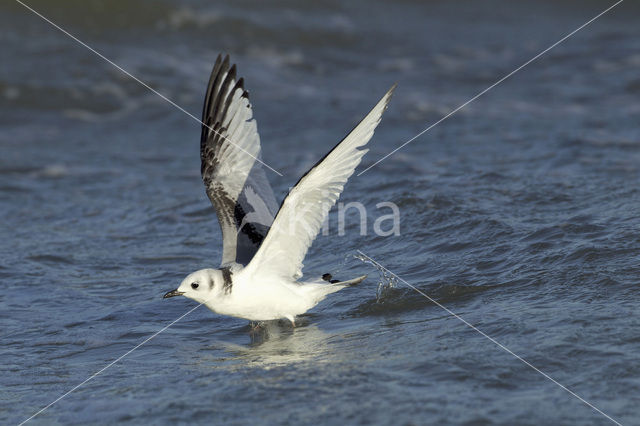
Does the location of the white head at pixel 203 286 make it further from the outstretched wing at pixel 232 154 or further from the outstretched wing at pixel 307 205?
the outstretched wing at pixel 232 154

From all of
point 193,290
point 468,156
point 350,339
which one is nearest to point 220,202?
point 193,290

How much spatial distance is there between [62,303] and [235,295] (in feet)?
6.50

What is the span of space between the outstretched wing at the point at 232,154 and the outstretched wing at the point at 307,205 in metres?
0.58

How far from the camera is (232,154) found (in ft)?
21.1

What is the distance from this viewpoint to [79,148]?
12211 millimetres

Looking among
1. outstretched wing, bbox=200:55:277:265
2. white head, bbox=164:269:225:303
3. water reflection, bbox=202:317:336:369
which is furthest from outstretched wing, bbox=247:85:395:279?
outstretched wing, bbox=200:55:277:265

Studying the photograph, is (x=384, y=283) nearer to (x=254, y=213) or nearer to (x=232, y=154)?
(x=254, y=213)

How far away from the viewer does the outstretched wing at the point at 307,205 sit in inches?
195

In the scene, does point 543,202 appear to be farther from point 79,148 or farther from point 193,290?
point 79,148

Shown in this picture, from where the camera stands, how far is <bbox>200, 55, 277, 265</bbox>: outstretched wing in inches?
245

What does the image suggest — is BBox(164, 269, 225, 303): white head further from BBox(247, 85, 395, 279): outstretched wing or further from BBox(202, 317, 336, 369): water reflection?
BBox(202, 317, 336, 369): water reflection

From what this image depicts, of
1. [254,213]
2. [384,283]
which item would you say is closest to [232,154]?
[254,213]

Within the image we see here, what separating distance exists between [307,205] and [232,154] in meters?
1.32

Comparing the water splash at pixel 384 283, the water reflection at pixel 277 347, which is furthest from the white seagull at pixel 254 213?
the water splash at pixel 384 283
